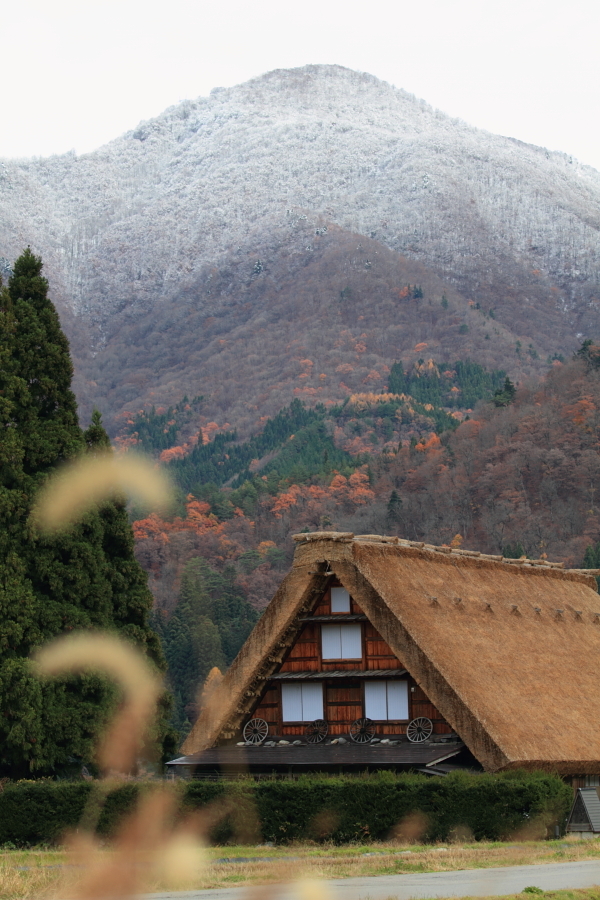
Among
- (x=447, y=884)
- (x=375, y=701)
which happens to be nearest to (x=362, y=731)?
(x=375, y=701)

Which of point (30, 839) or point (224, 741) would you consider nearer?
point (30, 839)

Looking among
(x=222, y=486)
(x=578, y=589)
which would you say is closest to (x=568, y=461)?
(x=222, y=486)

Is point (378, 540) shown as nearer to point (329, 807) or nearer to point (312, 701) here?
point (312, 701)

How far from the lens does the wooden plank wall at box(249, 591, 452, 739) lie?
96.9ft

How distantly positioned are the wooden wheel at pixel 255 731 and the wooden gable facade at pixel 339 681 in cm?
16

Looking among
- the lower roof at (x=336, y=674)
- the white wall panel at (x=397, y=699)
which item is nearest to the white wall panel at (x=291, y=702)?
the lower roof at (x=336, y=674)

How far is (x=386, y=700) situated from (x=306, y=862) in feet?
30.8

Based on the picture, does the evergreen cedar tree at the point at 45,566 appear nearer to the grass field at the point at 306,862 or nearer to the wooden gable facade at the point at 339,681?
the wooden gable facade at the point at 339,681

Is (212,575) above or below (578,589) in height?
above

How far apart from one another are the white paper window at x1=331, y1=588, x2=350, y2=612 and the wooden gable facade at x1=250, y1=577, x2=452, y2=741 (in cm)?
2

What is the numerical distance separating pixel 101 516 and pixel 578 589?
50.3ft

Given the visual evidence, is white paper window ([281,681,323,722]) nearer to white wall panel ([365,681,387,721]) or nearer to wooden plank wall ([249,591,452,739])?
wooden plank wall ([249,591,452,739])

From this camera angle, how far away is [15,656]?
90.0 feet

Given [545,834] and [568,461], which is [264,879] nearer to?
[545,834]
